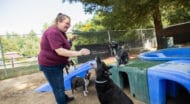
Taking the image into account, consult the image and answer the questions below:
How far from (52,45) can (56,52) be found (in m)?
0.12

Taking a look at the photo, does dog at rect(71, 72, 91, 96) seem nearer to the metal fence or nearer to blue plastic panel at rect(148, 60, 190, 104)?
blue plastic panel at rect(148, 60, 190, 104)

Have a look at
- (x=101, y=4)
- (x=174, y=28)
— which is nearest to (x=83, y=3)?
(x=101, y=4)

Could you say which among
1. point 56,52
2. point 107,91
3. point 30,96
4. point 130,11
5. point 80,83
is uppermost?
point 130,11

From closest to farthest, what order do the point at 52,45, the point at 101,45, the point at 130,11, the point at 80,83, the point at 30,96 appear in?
the point at 52,45 < the point at 80,83 < the point at 30,96 < the point at 130,11 < the point at 101,45

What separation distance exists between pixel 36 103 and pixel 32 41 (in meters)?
7.76

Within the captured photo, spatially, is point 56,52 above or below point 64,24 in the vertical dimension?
below

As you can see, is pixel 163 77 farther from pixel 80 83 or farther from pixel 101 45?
pixel 101 45

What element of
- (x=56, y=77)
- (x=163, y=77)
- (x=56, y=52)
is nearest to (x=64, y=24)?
(x=56, y=52)

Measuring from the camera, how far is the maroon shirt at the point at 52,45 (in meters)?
3.13

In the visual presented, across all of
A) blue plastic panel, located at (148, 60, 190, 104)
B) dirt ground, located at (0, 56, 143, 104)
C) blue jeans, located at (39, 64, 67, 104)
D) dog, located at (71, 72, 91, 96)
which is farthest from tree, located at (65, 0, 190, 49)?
blue jeans, located at (39, 64, 67, 104)

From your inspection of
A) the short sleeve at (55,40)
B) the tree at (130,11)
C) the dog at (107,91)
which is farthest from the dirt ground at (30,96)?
the tree at (130,11)

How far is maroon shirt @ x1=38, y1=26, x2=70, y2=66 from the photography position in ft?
10.3

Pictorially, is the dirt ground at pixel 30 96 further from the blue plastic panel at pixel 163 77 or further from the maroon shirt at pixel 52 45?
the maroon shirt at pixel 52 45

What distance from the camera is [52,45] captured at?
312 cm
